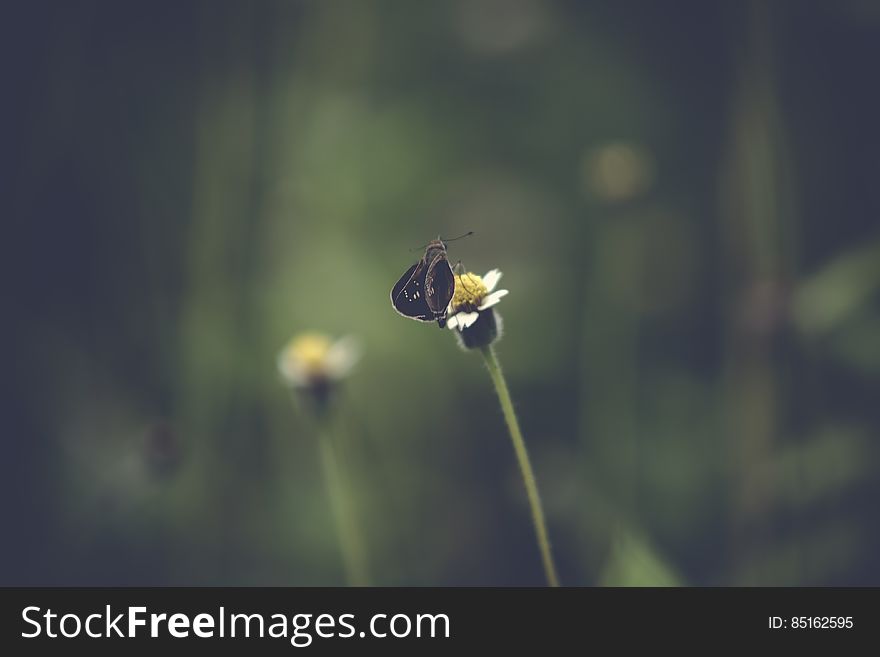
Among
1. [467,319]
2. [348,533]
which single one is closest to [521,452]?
[467,319]

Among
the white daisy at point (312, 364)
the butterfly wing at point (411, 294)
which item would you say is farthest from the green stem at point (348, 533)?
the butterfly wing at point (411, 294)

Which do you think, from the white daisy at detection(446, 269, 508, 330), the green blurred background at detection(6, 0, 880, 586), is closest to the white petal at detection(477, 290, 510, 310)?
the white daisy at detection(446, 269, 508, 330)

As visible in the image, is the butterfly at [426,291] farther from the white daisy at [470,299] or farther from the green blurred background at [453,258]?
the green blurred background at [453,258]

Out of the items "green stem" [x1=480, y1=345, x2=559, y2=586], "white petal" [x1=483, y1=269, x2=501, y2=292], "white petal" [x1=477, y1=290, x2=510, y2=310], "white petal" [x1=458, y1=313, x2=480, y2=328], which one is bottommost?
"green stem" [x1=480, y1=345, x2=559, y2=586]

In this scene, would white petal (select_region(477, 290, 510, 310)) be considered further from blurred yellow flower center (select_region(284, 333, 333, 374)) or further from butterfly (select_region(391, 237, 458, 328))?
blurred yellow flower center (select_region(284, 333, 333, 374))

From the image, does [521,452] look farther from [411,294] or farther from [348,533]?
[348,533]

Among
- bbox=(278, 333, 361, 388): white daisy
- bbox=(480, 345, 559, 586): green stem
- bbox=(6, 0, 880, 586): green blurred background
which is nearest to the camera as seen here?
bbox=(480, 345, 559, 586): green stem

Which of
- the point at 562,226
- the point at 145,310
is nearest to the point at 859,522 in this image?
the point at 562,226
